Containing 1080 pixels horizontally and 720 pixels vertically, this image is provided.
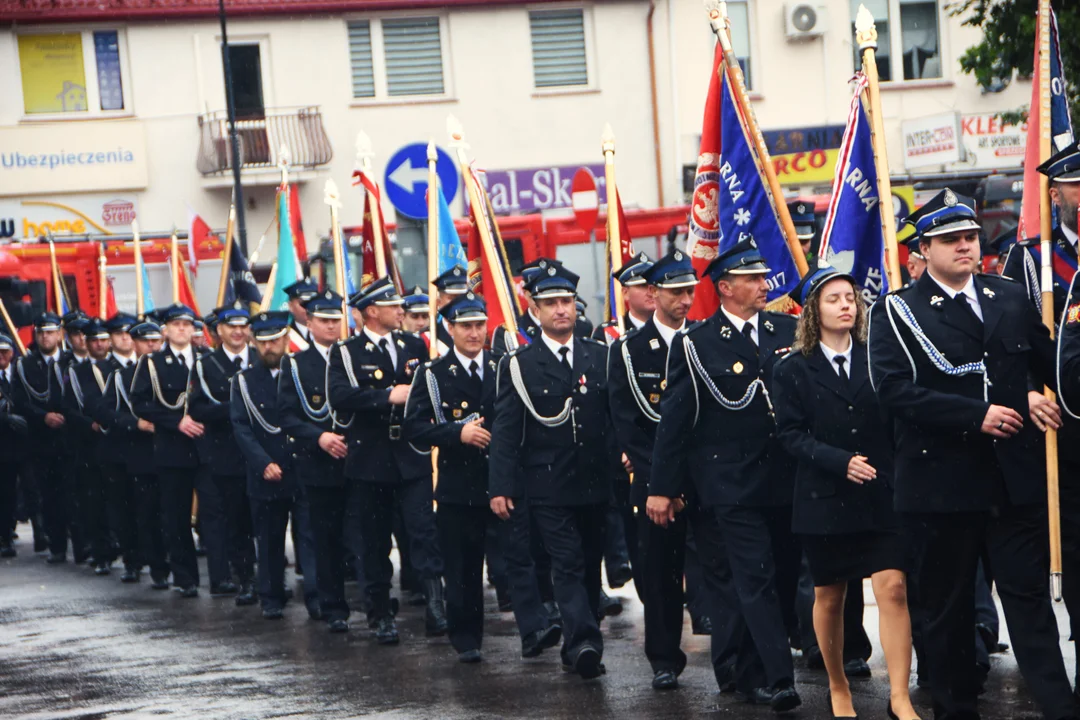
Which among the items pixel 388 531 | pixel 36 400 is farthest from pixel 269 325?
pixel 36 400

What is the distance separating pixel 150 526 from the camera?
14797 millimetres

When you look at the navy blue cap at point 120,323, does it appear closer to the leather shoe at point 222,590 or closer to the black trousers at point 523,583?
the leather shoe at point 222,590

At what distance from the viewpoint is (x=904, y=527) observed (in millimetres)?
7285

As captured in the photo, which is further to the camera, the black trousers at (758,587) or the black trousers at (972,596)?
the black trousers at (758,587)

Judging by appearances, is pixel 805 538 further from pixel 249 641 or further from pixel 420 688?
pixel 249 641

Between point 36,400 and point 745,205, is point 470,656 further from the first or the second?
point 36,400

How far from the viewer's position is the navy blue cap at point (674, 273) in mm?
8828

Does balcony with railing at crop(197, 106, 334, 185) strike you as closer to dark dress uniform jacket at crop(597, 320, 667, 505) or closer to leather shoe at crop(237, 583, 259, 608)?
leather shoe at crop(237, 583, 259, 608)

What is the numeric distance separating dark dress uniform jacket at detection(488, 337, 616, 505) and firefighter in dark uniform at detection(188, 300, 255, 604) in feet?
14.0

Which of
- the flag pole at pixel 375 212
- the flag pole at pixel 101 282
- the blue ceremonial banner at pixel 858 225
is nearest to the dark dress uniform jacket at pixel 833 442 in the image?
the blue ceremonial banner at pixel 858 225

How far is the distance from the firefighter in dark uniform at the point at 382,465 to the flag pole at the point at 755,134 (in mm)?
2854

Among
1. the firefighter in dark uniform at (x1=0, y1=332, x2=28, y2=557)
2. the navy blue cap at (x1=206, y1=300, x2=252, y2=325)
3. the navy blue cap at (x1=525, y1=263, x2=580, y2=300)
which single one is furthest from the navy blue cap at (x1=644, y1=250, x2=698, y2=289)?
the firefighter in dark uniform at (x1=0, y1=332, x2=28, y2=557)

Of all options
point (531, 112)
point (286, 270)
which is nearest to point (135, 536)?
point (286, 270)

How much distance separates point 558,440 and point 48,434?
9337 mm
